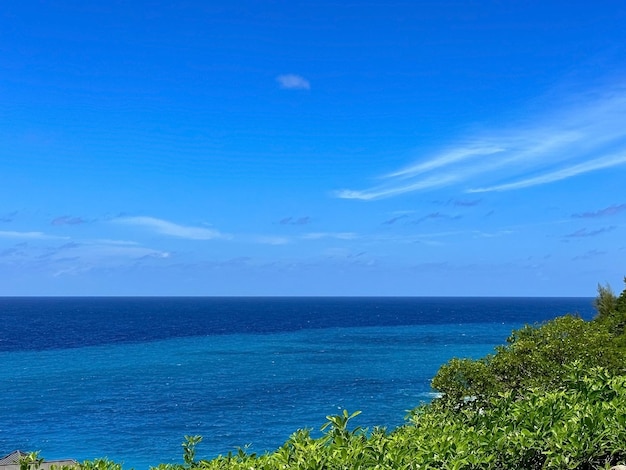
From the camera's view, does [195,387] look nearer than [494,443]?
No

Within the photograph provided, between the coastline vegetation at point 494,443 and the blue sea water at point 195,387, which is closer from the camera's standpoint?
the coastline vegetation at point 494,443

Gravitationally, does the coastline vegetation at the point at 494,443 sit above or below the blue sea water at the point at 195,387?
above

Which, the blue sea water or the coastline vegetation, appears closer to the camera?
the coastline vegetation

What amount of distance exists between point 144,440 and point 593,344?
3385 centimetres

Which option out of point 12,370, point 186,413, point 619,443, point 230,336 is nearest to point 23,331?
point 230,336

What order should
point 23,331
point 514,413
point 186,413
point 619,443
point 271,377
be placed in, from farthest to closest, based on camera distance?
1. point 23,331
2. point 271,377
3. point 186,413
4. point 514,413
5. point 619,443

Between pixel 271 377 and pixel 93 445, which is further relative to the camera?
pixel 271 377

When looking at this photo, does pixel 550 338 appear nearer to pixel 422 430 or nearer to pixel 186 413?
pixel 422 430

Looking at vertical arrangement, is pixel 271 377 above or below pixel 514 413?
below

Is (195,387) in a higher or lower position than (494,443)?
lower

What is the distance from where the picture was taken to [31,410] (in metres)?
49.8

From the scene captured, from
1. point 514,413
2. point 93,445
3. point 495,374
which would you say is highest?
point 514,413

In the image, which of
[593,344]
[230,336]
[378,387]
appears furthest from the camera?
[230,336]

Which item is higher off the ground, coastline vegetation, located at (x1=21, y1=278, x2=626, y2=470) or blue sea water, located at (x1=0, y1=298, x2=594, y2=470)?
coastline vegetation, located at (x1=21, y1=278, x2=626, y2=470)
